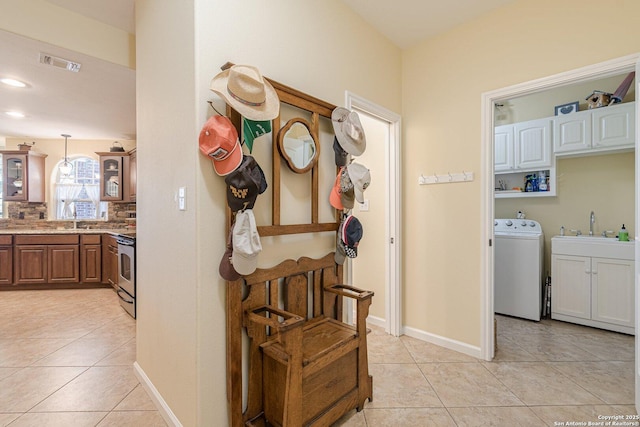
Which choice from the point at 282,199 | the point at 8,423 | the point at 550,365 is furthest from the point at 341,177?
the point at 8,423

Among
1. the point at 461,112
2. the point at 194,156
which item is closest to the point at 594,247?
the point at 461,112

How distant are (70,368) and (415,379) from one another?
2.74 meters

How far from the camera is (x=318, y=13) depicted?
2098mm

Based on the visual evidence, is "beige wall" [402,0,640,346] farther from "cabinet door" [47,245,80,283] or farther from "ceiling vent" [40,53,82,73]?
"cabinet door" [47,245,80,283]

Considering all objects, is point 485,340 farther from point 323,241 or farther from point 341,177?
point 341,177

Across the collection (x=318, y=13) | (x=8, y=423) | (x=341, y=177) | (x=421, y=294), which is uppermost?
(x=318, y=13)

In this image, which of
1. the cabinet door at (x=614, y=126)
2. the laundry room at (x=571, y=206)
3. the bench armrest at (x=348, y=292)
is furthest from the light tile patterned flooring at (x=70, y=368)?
the cabinet door at (x=614, y=126)

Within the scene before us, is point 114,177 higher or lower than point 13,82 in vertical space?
lower

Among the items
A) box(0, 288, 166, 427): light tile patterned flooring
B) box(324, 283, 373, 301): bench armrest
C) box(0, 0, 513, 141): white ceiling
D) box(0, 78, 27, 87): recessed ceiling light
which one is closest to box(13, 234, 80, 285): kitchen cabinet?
box(0, 288, 166, 427): light tile patterned flooring

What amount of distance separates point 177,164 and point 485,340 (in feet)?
8.80

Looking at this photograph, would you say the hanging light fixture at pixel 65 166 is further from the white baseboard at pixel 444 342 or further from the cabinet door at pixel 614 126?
the cabinet door at pixel 614 126

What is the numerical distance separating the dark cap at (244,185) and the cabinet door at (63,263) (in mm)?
4833

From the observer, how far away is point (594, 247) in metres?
A: 3.01

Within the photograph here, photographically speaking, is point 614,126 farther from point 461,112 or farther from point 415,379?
point 415,379
